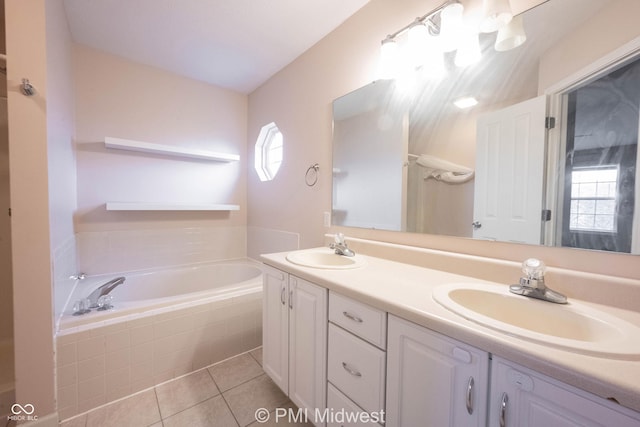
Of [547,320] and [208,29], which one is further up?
[208,29]

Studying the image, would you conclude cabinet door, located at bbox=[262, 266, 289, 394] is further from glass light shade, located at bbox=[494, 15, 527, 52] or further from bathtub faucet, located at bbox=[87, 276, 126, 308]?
glass light shade, located at bbox=[494, 15, 527, 52]

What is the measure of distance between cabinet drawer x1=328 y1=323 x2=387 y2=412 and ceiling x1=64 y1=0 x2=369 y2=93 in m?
1.97

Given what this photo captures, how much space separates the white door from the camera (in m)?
0.92

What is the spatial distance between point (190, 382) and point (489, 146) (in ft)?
7.26

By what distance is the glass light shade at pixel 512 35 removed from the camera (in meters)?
0.98

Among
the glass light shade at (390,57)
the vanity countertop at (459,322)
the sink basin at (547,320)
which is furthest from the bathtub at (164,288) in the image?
the glass light shade at (390,57)

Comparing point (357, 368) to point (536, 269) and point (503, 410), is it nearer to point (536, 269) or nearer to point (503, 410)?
point (503, 410)

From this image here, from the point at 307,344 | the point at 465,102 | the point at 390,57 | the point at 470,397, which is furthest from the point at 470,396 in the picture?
the point at 390,57

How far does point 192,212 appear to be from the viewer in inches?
101

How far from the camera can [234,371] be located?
169 centimetres

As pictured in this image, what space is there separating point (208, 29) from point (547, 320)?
256 cm

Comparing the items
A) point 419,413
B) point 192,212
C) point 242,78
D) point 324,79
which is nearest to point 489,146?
point 419,413

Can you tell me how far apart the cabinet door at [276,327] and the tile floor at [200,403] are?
0.20 metres

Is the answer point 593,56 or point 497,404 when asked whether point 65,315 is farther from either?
point 593,56
